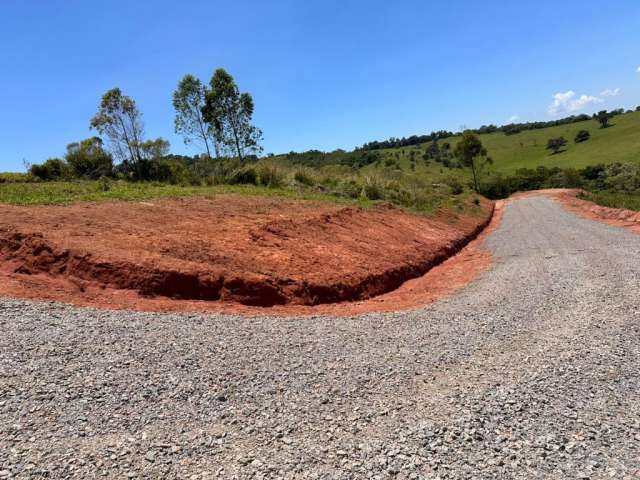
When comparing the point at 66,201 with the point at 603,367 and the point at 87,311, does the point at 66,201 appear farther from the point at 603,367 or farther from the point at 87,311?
the point at 603,367

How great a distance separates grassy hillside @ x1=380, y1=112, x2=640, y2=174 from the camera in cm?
7889

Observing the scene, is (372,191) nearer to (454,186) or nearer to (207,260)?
(207,260)

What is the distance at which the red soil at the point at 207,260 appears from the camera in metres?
7.68

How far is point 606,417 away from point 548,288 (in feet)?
18.2

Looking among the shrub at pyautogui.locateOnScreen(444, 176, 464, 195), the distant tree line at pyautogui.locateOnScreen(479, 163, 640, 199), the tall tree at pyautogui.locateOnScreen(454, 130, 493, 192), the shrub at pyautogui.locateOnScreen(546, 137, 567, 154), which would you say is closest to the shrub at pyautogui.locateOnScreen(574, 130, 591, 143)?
the shrub at pyautogui.locateOnScreen(546, 137, 567, 154)

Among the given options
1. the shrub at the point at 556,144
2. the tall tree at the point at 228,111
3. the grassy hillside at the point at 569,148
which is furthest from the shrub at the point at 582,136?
the tall tree at the point at 228,111

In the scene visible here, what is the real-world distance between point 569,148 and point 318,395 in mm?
106510

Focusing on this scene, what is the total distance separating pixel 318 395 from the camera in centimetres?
474

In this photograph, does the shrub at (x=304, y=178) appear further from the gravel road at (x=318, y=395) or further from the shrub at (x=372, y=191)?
the gravel road at (x=318, y=395)

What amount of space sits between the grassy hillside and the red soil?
5919 centimetres

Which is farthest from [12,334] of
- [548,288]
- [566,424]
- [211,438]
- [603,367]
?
[548,288]

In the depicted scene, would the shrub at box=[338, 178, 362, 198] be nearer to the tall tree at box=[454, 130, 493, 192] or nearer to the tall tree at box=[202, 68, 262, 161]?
the tall tree at box=[202, 68, 262, 161]

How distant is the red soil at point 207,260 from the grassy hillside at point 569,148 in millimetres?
59190

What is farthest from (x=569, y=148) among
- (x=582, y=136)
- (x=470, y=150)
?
(x=470, y=150)
